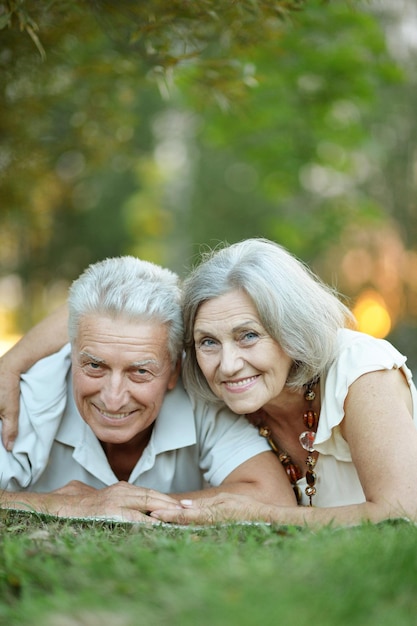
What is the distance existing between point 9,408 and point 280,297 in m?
1.48

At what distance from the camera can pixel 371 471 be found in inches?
135

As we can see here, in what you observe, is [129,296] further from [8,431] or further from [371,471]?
[371,471]

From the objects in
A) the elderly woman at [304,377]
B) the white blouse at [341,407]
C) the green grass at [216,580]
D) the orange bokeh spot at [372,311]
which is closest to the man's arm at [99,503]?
the elderly woman at [304,377]

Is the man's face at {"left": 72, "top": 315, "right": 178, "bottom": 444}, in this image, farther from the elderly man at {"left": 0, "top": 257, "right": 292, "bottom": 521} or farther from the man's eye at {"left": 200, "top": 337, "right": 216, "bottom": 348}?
the man's eye at {"left": 200, "top": 337, "right": 216, "bottom": 348}

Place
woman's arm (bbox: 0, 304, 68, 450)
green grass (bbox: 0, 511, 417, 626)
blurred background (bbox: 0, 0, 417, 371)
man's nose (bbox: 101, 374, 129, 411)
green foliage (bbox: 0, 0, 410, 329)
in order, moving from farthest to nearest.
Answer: blurred background (bbox: 0, 0, 417, 371), green foliage (bbox: 0, 0, 410, 329), woman's arm (bbox: 0, 304, 68, 450), man's nose (bbox: 101, 374, 129, 411), green grass (bbox: 0, 511, 417, 626)

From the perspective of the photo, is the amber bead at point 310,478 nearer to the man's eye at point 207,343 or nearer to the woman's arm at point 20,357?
the man's eye at point 207,343

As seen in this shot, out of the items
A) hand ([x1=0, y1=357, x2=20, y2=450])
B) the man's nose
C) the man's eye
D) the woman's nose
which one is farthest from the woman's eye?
hand ([x1=0, y1=357, x2=20, y2=450])

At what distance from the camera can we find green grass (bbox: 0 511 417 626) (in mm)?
2121

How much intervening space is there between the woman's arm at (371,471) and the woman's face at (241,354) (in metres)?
0.37

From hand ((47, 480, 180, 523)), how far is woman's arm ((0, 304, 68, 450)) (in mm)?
489

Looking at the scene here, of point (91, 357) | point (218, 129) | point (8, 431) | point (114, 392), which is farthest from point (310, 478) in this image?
point (218, 129)

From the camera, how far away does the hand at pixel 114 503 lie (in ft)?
11.8

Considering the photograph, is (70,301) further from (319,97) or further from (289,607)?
(319,97)

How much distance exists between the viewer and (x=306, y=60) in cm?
846
